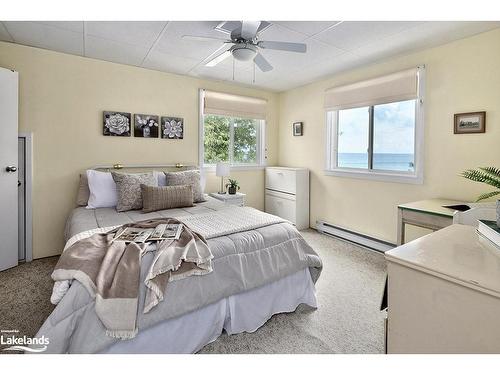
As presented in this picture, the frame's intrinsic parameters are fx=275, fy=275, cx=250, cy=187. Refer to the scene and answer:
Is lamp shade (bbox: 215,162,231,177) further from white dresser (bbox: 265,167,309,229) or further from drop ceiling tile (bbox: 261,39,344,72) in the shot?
drop ceiling tile (bbox: 261,39,344,72)

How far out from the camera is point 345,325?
2012mm

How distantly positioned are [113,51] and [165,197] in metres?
1.77

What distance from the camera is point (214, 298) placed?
1.76 m

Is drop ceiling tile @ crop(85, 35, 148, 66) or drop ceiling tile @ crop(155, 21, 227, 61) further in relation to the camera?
drop ceiling tile @ crop(85, 35, 148, 66)

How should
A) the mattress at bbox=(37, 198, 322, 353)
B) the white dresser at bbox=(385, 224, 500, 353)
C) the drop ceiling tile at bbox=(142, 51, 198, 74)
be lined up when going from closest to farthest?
the white dresser at bbox=(385, 224, 500, 353) → the mattress at bbox=(37, 198, 322, 353) → the drop ceiling tile at bbox=(142, 51, 198, 74)

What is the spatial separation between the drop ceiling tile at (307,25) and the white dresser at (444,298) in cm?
208

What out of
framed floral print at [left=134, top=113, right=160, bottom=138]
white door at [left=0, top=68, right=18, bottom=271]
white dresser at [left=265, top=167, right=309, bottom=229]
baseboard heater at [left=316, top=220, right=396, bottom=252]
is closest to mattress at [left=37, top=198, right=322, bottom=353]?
white door at [left=0, top=68, right=18, bottom=271]

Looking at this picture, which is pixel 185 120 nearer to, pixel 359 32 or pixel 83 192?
pixel 83 192

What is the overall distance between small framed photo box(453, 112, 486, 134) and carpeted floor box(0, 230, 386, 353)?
5.30ft

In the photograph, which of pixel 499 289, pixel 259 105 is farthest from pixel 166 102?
pixel 499 289

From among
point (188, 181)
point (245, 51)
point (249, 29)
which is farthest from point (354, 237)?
point (249, 29)

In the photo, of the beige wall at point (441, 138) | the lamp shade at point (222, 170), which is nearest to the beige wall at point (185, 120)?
the beige wall at point (441, 138)

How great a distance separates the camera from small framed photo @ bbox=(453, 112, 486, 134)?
260 centimetres

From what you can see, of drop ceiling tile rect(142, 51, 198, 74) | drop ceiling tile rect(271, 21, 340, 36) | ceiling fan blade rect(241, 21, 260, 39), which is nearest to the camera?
ceiling fan blade rect(241, 21, 260, 39)
